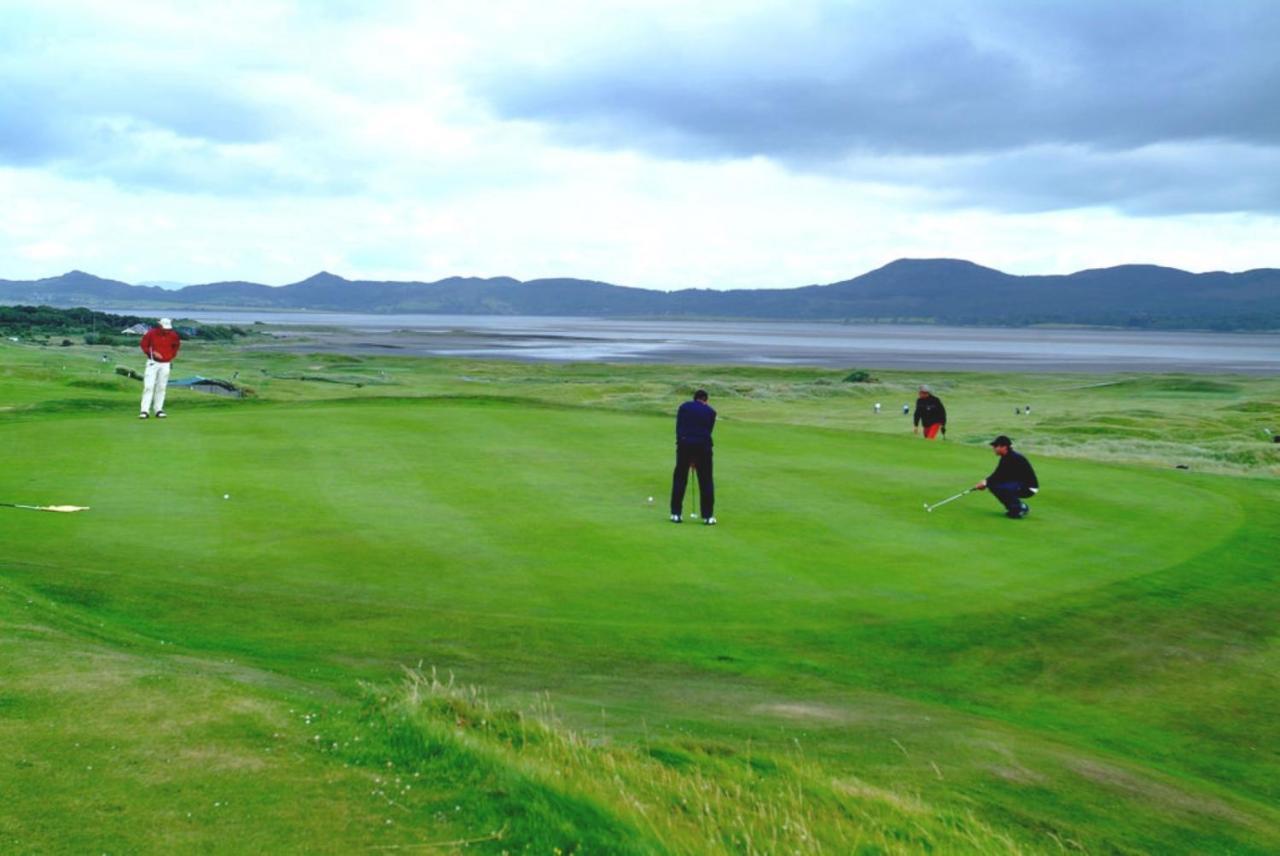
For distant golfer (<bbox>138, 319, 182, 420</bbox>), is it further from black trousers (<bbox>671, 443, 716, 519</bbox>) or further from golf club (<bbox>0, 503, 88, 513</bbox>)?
black trousers (<bbox>671, 443, 716, 519</bbox>)

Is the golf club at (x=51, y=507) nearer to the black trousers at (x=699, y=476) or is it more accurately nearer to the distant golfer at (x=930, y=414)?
the black trousers at (x=699, y=476)

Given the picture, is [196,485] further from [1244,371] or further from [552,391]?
[1244,371]

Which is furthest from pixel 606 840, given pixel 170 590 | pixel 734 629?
pixel 170 590

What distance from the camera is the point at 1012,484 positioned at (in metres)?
16.5

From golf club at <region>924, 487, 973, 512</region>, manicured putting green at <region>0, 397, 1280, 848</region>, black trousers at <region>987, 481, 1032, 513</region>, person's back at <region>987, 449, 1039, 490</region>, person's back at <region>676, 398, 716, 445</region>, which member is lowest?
manicured putting green at <region>0, 397, 1280, 848</region>

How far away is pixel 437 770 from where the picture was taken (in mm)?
5648

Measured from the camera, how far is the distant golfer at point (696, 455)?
48.9ft

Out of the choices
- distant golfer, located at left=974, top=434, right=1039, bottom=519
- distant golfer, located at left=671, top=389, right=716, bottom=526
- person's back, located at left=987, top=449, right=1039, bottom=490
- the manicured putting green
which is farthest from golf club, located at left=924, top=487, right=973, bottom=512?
distant golfer, located at left=671, top=389, right=716, bottom=526

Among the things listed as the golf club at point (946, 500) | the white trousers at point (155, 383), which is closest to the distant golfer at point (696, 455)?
the golf club at point (946, 500)

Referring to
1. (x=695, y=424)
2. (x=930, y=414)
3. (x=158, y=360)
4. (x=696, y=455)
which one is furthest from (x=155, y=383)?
(x=930, y=414)

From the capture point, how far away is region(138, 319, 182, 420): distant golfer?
77.5 ft

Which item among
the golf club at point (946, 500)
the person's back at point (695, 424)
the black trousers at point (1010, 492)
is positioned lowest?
the golf club at point (946, 500)

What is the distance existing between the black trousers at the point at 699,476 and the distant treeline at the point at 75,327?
3476 inches

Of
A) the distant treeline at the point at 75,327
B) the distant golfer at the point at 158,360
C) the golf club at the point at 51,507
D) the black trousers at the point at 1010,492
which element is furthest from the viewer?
the distant treeline at the point at 75,327
